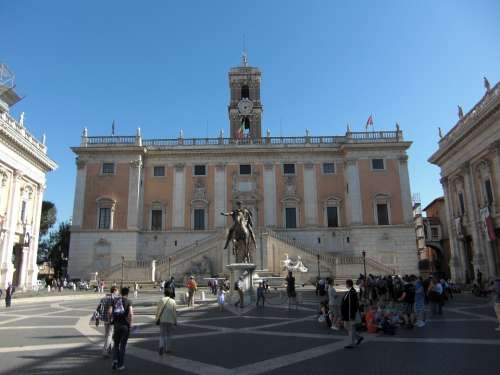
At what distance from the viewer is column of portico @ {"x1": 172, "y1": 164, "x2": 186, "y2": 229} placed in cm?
3985

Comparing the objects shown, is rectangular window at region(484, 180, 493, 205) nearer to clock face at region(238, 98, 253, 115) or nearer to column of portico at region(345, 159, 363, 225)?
column of portico at region(345, 159, 363, 225)

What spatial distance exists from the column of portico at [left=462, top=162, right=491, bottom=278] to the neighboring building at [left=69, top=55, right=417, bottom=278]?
8.78 meters

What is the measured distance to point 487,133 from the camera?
2677 cm

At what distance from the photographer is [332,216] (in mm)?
40250

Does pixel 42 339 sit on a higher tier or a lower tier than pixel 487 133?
lower

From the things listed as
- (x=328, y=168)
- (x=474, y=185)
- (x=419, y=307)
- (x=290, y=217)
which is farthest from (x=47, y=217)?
(x=419, y=307)

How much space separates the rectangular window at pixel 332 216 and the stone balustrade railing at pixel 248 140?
7.18 m

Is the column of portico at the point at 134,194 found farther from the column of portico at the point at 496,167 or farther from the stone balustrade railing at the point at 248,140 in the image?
the column of portico at the point at 496,167

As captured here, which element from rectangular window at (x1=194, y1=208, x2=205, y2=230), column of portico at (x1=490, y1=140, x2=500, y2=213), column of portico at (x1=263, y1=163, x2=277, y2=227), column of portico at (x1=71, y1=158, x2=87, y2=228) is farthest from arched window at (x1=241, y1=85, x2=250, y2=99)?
column of portico at (x1=490, y1=140, x2=500, y2=213)

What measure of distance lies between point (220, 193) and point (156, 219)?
7228 millimetres

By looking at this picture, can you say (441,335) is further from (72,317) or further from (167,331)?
(72,317)

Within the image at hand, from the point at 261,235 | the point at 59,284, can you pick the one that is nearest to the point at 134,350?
the point at 261,235

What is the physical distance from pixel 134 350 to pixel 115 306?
2.20 m

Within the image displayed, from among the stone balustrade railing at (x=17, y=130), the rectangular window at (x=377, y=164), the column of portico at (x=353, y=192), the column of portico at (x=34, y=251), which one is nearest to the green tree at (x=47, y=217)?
the column of portico at (x=34, y=251)
